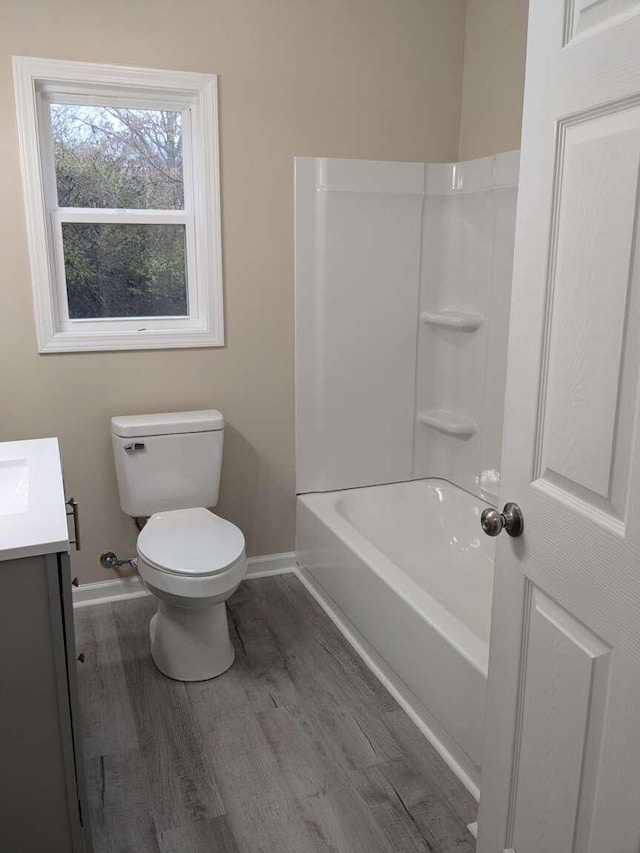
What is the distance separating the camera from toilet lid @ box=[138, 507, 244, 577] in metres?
2.38

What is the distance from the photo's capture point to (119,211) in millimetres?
2834

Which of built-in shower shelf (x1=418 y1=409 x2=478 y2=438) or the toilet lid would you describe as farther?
built-in shower shelf (x1=418 y1=409 x2=478 y2=438)

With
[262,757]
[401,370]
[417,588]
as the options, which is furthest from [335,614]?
[401,370]

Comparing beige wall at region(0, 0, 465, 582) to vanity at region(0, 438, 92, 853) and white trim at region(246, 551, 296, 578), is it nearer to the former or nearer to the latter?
white trim at region(246, 551, 296, 578)

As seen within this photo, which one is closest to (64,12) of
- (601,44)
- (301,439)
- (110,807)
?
(301,439)

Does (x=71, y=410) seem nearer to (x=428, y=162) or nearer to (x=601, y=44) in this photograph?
(x=428, y=162)

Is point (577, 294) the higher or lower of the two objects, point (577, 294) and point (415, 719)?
the higher

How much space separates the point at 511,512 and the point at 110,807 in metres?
1.37

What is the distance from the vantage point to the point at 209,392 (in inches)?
120

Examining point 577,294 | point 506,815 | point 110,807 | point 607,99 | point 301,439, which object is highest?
point 607,99

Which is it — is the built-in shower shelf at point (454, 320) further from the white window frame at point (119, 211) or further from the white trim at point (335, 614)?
the white trim at point (335, 614)

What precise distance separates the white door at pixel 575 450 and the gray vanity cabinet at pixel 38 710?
0.89 metres

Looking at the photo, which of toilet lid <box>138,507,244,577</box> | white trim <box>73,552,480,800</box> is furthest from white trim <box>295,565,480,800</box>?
toilet lid <box>138,507,244,577</box>

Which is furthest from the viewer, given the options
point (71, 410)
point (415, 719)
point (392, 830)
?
point (71, 410)
